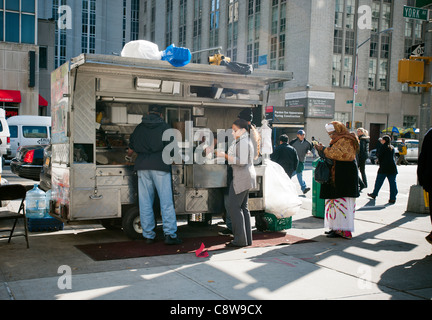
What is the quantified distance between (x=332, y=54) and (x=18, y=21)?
22.2 m

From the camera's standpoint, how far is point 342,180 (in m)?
7.39

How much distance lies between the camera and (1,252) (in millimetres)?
6117

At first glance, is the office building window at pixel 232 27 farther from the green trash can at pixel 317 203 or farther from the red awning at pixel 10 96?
the green trash can at pixel 317 203

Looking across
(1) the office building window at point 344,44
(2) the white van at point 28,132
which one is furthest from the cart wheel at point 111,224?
(1) the office building window at point 344,44

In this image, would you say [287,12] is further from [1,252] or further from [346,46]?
[1,252]

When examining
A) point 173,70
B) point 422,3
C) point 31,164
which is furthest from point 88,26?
point 173,70

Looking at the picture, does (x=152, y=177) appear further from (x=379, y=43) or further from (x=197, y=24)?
(x=197, y=24)

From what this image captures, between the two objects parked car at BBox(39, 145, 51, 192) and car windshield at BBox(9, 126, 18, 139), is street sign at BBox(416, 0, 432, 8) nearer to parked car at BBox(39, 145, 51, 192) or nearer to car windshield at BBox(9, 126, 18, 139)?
parked car at BBox(39, 145, 51, 192)

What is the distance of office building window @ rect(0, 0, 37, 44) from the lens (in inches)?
1160

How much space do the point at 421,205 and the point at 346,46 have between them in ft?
93.6

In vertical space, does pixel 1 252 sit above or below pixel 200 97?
below

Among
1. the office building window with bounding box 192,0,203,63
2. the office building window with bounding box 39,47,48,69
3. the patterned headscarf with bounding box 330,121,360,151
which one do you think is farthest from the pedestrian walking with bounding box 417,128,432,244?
the office building window with bounding box 192,0,203,63

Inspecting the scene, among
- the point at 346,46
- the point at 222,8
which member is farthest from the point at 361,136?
the point at 222,8

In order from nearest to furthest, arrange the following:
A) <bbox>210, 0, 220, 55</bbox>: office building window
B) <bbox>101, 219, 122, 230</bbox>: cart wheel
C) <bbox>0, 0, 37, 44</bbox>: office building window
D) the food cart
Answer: the food cart → <bbox>101, 219, 122, 230</bbox>: cart wheel → <bbox>0, 0, 37, 44</bbox>: office building window → <bbox>210, 0, 220, 55</bbox>: office building window
